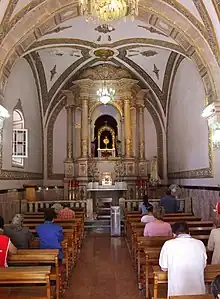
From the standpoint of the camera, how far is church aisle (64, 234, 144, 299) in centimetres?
501

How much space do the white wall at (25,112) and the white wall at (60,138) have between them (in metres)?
0.80

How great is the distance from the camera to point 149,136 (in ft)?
51.4

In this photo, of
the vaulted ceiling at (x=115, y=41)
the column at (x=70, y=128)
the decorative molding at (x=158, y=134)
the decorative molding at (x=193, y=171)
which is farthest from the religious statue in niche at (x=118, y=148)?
the vaulted ceiling at (x=115, y=41)

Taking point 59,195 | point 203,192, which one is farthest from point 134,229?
point 59,195

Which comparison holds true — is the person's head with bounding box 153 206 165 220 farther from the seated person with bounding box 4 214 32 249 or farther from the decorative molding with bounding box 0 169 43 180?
the decorative molding with bounding box 0 169 43 180

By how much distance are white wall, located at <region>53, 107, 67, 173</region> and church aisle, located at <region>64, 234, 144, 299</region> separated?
6940 millimetres

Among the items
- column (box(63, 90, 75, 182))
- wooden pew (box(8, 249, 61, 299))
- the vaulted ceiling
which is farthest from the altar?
wooden pew (box(8, 249, 61, 299))

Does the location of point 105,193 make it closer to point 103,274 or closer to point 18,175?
point 18,175

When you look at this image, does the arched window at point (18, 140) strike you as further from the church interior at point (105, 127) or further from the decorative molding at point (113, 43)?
the decorative molding at point (113, 43)

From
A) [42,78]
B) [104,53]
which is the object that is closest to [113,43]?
[104,53]

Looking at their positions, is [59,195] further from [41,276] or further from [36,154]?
[41,276]

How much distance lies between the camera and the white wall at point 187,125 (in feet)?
34.3

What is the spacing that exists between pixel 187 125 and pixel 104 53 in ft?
12.6

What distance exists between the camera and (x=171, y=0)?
814cm
